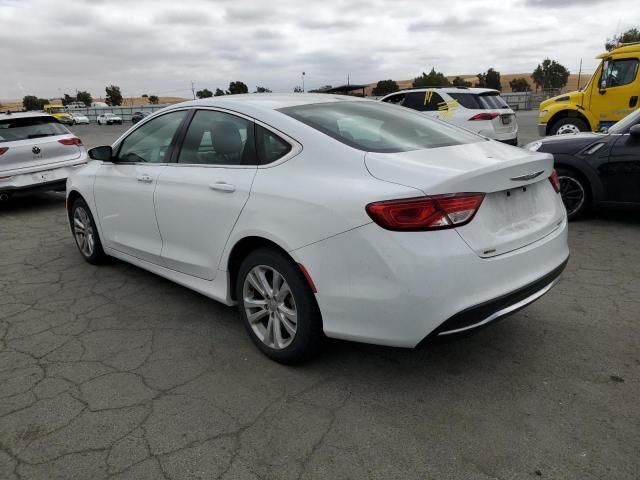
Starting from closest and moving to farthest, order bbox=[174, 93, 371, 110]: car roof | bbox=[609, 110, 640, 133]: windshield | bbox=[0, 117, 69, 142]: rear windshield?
bbox=[174, 93, 371, 110]: car roof
bbox=[609, 110, 640, 133]: windshield
bbox=[0, 117, 69, 142]: rear windshield

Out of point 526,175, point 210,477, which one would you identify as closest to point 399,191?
point 526,175

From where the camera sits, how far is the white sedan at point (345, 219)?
7.91 feet

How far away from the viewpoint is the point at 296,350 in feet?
9.70

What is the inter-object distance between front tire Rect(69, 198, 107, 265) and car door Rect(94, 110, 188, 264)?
284 mm

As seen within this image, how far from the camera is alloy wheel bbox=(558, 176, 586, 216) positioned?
19.6 ft

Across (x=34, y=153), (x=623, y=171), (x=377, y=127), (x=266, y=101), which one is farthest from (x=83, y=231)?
(x=623, y=171)

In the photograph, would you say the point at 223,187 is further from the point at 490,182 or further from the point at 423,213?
the point at 490,182

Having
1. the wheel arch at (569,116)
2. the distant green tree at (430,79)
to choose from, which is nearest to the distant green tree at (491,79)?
the distant green tree at (430,79)

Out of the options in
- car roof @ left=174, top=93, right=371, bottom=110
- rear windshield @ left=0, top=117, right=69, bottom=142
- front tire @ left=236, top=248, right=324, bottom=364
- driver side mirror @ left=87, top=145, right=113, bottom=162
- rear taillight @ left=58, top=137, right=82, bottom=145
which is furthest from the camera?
rear taillight @ left=58, top=137, right=82, bottom=145

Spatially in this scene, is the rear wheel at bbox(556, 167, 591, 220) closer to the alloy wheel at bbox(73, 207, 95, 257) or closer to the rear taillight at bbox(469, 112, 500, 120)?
the alloy wheel at bbox(73, 207, 95, 257)

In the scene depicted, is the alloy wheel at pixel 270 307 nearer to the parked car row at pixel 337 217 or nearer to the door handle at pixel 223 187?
the parked car row at pixel 337 217

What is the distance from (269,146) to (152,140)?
5.01ft

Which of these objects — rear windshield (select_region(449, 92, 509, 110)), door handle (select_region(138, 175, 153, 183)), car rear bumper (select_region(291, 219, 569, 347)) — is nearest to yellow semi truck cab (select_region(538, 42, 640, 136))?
rear windshield (select_region(449, 92, 509, 110))

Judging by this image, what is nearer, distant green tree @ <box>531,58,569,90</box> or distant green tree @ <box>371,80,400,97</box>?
distant green tree @ <box>371,80,400,97</box>
